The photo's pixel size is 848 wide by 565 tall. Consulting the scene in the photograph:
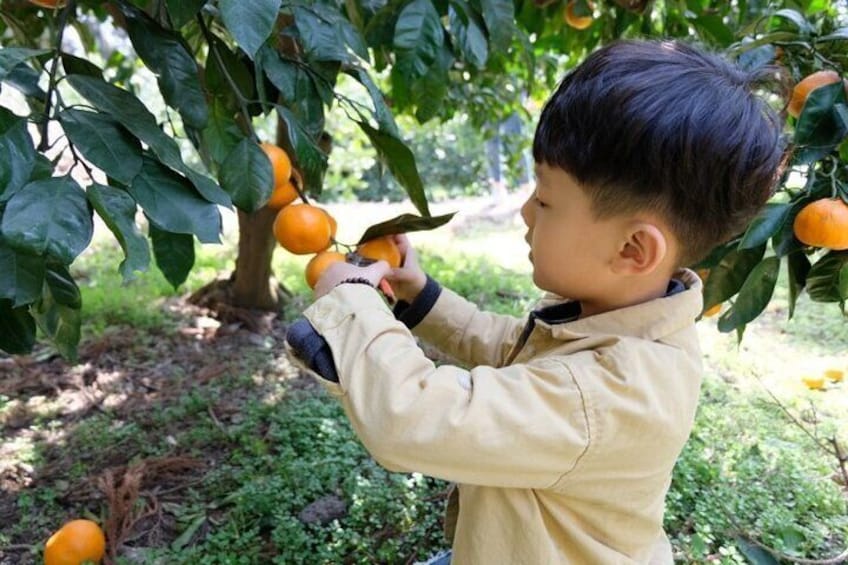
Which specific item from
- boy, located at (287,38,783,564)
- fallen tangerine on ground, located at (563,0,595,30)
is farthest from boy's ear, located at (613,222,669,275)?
fallen tangerine on ground, located at (563,0,595,30)

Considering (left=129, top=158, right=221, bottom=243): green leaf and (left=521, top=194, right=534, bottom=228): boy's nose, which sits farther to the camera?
(left=521, top=194, right=534, bottom=228): boy's nose

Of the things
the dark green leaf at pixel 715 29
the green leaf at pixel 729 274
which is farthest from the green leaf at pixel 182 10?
the dark green leaf at pixel 715 29

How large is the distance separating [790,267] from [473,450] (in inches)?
35.3

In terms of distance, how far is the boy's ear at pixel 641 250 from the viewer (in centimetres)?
97

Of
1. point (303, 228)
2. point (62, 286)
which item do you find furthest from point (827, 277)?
point (62, 286)

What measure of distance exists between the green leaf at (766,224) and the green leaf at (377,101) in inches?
25.5

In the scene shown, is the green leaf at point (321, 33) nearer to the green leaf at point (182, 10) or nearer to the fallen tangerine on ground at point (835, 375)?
the green leaf at point (182, 10)

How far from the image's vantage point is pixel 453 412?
88cm

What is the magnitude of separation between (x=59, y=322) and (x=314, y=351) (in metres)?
0.55

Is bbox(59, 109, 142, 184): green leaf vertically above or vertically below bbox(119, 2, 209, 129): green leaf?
below

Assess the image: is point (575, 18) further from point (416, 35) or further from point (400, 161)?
point (400, 161)

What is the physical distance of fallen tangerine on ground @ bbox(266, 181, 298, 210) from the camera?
1.18m

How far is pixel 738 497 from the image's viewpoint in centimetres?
206

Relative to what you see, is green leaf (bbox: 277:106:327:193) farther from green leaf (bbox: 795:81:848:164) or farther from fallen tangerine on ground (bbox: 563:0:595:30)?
fallen tangerine on ground (bbox: 563:0:595:30)
